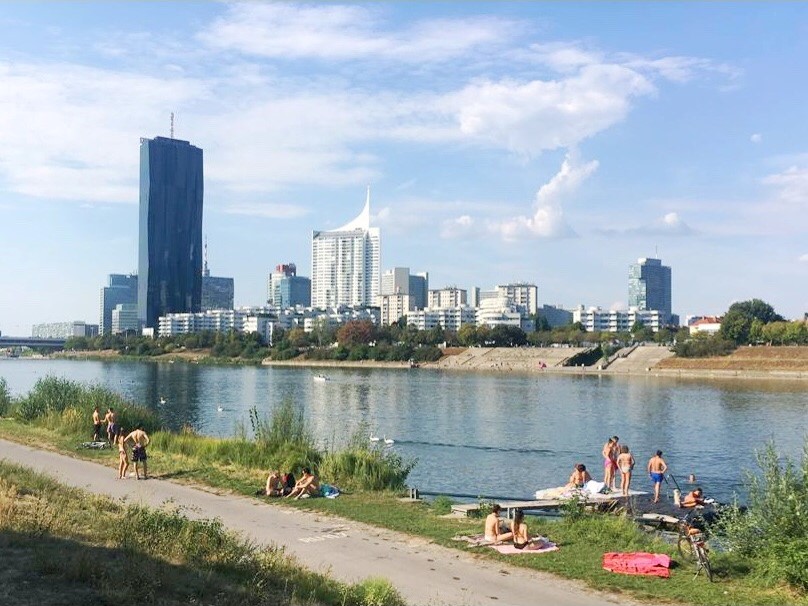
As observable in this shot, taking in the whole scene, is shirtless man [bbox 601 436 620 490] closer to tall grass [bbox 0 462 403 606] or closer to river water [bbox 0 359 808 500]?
river water [bbox 0 359 808 500]

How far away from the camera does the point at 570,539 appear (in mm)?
15898

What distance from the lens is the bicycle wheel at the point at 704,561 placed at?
1319 centimetres

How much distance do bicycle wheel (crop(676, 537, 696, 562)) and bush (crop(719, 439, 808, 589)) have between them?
73 centimetres

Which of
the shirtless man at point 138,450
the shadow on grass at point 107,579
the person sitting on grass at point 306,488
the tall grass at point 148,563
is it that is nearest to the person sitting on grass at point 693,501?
the person sitting on grass at point 306,488

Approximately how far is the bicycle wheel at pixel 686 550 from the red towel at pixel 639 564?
578 millimetres

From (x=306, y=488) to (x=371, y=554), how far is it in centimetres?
595

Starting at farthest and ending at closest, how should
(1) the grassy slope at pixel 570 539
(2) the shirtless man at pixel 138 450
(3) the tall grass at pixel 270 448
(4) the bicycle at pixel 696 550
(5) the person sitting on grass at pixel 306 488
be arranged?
(3) the tall grass at pixel 270 448 < (2) the shirtless man at pixel 138 450 < (5) the person sitting on grass at pixel 306 488 < (4) the bicycle at pixel 696 550 < (1) the grassy slope at pixel 570 539

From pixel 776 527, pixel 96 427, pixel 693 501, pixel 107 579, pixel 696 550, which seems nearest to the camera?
pixel 107 579

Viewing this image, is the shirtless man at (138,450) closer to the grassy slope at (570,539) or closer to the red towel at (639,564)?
the grassy slope at (570,539)

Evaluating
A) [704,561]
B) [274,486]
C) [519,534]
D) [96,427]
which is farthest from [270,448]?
[704,561]

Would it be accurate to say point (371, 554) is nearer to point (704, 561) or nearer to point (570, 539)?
point (570, 539)

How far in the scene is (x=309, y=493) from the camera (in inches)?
795

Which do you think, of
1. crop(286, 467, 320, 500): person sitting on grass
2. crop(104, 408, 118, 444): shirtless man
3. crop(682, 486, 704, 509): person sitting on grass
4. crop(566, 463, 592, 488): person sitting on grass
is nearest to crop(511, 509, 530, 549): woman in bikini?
crop(286, 467, 320, 500): person sitting on grass

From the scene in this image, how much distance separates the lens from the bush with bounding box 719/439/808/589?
497 inches
